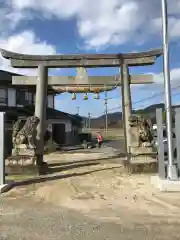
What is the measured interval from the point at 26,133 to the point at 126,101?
449cm

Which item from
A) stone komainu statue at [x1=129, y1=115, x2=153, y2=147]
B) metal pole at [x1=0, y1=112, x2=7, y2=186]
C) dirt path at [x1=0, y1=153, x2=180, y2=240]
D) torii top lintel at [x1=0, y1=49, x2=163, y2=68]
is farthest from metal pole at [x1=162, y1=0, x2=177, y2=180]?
metal pole at [x1=0, y1=112, x2=7, y2=186]

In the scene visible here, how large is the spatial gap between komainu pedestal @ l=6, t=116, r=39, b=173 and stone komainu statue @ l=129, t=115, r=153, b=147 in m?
3.93

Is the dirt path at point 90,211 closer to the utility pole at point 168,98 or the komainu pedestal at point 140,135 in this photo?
the utility pole at point 168,98

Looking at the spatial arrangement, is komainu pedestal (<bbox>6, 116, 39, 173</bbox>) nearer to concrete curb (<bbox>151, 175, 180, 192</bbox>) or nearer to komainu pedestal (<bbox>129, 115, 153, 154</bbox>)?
komainu pedestal (<bbox>129, 115, 153, 154</bbox>)

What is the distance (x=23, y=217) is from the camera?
6742 millimetres

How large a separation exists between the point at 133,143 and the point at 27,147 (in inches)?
167

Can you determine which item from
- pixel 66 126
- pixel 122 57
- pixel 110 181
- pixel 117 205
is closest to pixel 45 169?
pixel 110 181

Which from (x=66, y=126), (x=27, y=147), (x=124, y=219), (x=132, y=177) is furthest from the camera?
(x=66, y=126)

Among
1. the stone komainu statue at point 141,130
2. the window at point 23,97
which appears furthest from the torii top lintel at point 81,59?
the window at point 23,97

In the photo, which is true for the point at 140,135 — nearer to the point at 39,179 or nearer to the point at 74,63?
the point at 74,63

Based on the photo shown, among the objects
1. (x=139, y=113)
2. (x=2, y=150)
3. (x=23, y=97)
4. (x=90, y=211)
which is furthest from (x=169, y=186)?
(x=23, y=97)

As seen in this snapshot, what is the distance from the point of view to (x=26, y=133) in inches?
512

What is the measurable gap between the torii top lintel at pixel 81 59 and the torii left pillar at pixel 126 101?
51cm

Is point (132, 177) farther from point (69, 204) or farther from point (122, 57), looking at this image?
point (122, 57)
